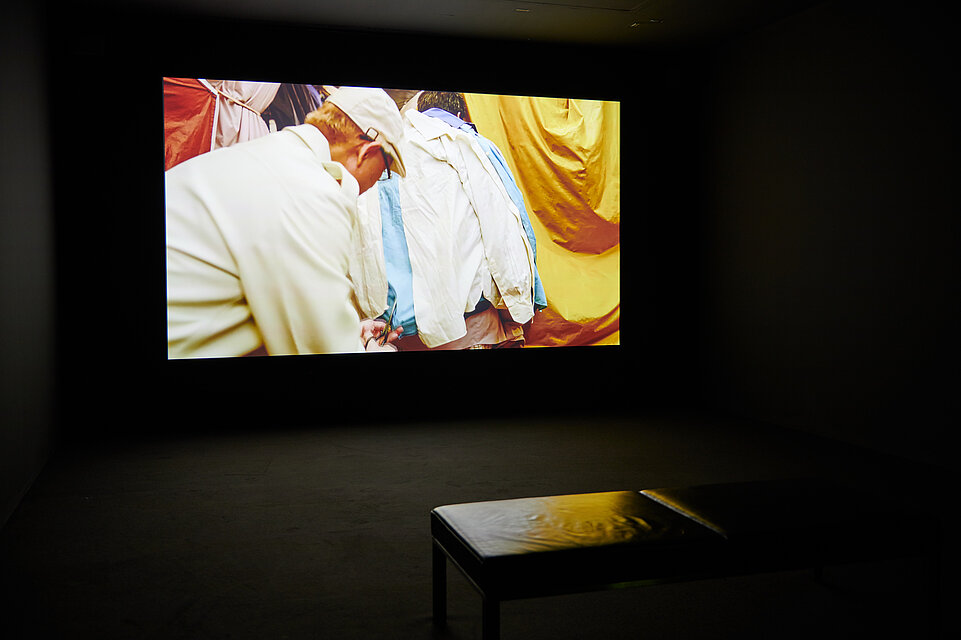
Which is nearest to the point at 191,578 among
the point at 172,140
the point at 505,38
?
the point at 172,140

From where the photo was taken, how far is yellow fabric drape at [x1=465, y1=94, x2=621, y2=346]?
624cm

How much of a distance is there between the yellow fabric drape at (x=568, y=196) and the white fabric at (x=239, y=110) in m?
1.52

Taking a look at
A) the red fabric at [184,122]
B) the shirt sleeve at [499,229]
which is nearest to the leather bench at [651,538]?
the shirt sleeve at [499,229]

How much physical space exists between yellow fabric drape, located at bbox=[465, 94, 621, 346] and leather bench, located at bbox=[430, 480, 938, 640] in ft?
12.9

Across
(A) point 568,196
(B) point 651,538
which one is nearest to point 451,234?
(A) point 568,196

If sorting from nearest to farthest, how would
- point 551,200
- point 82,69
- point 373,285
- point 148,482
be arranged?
point 148,482, point 82,69, point 373,285, point 551,200

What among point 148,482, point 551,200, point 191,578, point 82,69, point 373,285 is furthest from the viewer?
point 551,200

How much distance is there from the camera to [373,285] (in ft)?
19.4

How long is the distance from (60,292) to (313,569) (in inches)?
138

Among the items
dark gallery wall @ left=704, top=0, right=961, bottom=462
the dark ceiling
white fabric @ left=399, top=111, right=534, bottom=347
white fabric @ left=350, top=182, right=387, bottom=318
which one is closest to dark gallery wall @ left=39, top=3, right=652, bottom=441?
the dark ceiling

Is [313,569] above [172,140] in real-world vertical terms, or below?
below

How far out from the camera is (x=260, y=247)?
5.70m

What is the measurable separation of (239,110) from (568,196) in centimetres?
253

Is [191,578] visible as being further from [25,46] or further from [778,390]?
[778,390]
